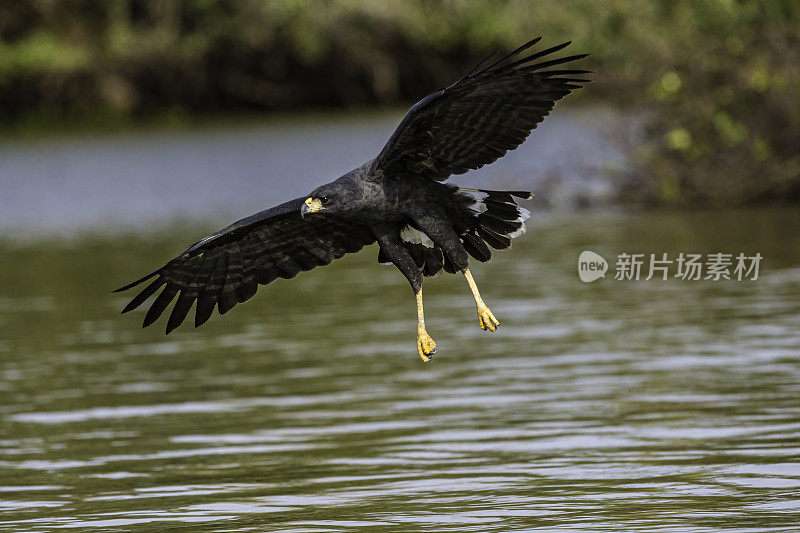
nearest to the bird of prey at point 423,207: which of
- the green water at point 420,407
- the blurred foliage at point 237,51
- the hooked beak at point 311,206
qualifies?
the hooked beak at point 311,206

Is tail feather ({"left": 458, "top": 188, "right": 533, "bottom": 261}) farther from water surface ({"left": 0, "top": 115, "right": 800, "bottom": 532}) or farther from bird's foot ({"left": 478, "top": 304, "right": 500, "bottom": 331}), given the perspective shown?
water surface ({"left": 0, "top": 115, "right": 800, "bottom": 532})

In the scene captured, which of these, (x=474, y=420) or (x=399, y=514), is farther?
(x=474, y=420)

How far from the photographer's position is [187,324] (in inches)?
621

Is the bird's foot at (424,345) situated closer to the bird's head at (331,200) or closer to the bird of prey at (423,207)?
the bird of prey at (423,207)

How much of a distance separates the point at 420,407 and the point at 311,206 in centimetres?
283

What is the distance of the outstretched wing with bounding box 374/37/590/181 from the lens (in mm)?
8188

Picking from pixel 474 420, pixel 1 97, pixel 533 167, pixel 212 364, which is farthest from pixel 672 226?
pixel 1 97

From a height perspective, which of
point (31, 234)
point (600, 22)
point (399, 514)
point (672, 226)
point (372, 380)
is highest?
point (600, 22)

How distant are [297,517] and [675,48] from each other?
1464 centimetres

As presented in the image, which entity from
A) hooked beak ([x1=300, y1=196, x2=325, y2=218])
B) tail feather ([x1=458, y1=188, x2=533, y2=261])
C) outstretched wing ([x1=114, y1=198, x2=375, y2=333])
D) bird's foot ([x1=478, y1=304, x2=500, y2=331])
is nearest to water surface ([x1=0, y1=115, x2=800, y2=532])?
bird's foot ([x1=478, y1=304, x2=500, y2=331])

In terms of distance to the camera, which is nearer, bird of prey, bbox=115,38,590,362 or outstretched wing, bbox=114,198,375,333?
bird of prey, bbox=115,38,590,362

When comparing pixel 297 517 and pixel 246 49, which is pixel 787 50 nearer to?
pixel 297 517

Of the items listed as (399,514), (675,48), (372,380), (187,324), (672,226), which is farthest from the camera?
(675,48)

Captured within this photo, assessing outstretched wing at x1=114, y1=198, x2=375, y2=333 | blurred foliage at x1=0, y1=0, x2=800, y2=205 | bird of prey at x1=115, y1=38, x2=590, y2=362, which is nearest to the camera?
bird of prey at x1=115, y1=38, x2=590, y2=362
